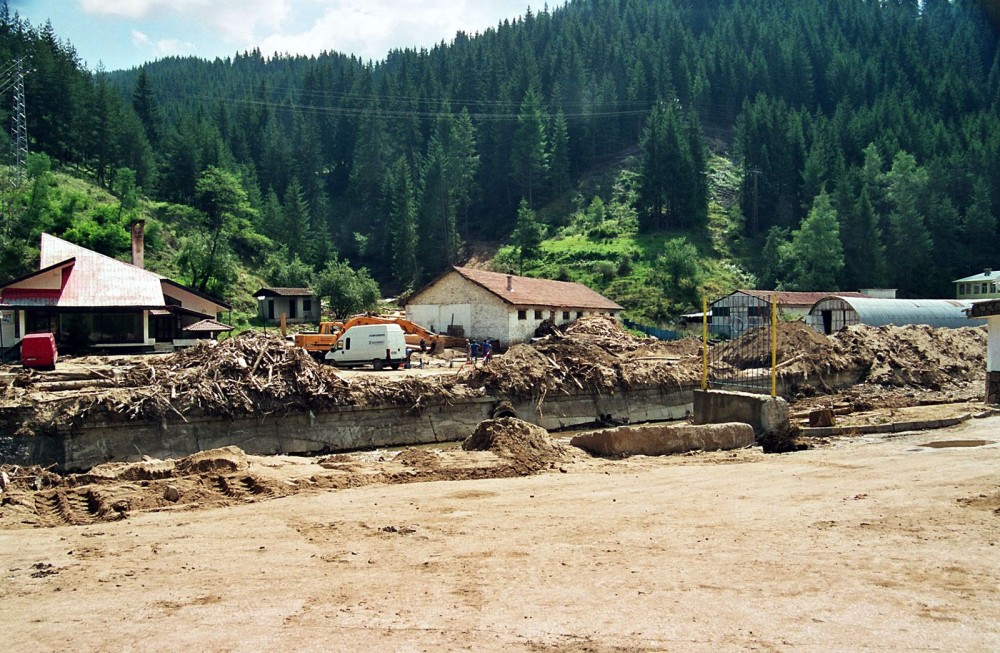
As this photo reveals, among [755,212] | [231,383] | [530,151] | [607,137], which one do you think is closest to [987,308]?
[231,383]

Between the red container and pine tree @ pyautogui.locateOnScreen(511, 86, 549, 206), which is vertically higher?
pine tree @ pyautogui.locateOnScreen(511, 86, 549, 206)

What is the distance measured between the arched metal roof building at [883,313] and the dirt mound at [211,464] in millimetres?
37764

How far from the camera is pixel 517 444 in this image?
16.0 meters

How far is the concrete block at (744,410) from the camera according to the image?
17625 mm

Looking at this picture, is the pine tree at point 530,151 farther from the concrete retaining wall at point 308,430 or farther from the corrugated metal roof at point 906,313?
the concrete retaining wall at point 308,430

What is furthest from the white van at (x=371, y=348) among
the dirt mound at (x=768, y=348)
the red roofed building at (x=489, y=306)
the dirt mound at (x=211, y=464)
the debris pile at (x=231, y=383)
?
the dirt mound at (x=211, y=464)

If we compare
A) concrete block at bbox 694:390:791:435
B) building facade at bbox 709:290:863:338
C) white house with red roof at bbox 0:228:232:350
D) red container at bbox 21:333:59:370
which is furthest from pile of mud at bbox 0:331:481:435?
building facade at bbox 709:290:863:338

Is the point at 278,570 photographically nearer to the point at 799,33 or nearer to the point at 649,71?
the point at 649,71

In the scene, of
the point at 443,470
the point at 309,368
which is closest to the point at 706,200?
the point at 309,368

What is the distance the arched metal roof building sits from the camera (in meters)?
43.1

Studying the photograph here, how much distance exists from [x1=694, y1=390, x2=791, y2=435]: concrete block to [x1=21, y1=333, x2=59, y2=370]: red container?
71.5 ft

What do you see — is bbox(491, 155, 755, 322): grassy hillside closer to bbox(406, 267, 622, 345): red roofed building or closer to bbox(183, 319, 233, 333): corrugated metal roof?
bbox(406, 267, 622, 345): red roofed building

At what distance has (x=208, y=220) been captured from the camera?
3118 inches

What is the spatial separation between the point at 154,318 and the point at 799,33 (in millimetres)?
131186
